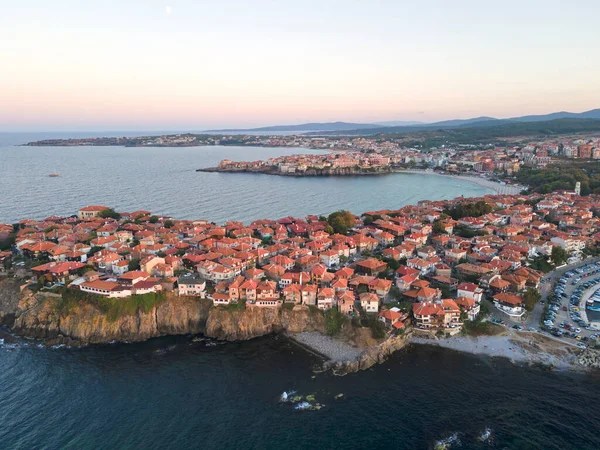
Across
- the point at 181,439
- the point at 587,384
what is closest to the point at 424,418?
the point at 587,384

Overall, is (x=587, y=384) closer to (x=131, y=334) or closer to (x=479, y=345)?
(x=479, y=345)

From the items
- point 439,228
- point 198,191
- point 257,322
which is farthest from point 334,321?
point 198,191

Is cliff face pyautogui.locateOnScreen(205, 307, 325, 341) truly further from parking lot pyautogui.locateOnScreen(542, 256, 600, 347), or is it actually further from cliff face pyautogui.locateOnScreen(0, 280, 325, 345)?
parking lot pyautogui.locateOnScreen(542, 256, 600, 347)

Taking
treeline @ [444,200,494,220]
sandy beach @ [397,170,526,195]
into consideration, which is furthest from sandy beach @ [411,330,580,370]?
sandy beach @ [397,170,526,195]

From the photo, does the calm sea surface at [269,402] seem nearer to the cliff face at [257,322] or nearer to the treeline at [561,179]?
the cliff face at [257,322]

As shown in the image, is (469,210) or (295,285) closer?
(295,285)

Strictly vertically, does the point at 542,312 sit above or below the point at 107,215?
below

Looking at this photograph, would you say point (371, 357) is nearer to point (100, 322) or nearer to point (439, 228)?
point (100, 322)
